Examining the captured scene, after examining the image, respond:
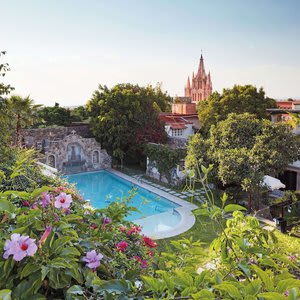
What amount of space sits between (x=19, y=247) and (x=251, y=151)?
15666 mm

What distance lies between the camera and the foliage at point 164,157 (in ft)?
78.5

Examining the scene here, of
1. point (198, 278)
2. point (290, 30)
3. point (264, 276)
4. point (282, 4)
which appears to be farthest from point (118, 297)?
point (290, 30)

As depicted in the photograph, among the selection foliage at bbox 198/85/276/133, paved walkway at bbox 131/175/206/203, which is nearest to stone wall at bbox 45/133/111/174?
paved walkway at bbox 131/175/206/203

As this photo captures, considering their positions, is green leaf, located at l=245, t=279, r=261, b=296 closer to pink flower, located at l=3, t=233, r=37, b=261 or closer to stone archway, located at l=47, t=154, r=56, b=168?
pink flower, located at l=3, t=233, r=37, b=261

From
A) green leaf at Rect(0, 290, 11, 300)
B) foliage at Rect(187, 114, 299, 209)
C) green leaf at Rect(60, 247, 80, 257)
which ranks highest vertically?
green leaf at Rect(60, 247, 80, 257)

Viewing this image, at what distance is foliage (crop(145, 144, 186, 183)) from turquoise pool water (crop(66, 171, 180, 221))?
235 centimetres

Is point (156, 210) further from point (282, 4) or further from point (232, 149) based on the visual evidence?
point (282, 4)

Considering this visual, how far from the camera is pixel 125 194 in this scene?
885 inches

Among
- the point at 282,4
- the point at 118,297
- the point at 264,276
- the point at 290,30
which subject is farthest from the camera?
the point at 290,30

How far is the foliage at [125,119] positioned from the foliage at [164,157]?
2679mm

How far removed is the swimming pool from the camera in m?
16.6

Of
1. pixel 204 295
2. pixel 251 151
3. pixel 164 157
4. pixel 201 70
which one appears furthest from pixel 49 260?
pixel 201 70

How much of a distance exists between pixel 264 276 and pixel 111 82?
100ft

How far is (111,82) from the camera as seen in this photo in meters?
31.1
